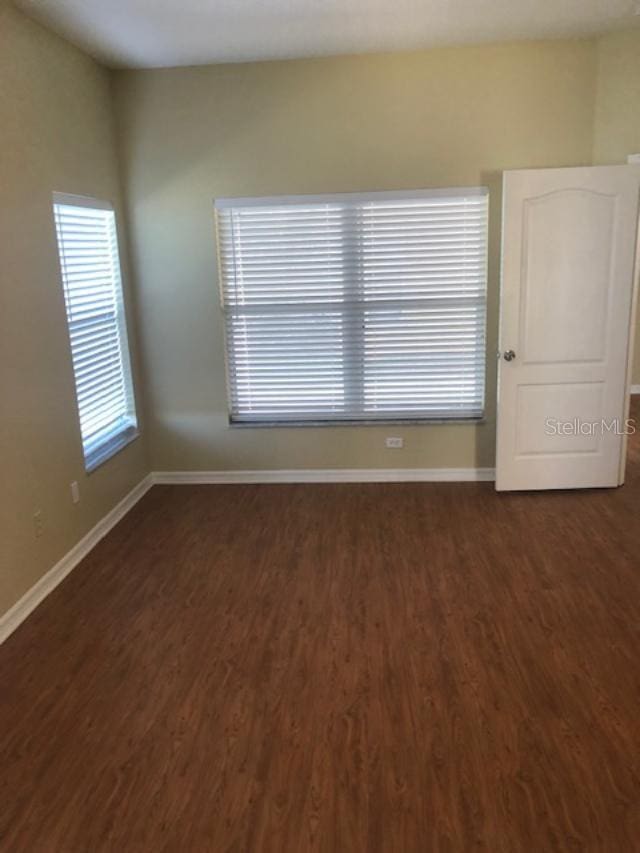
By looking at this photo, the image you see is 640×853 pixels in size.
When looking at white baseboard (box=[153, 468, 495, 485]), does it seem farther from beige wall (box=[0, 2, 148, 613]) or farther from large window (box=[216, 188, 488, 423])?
beige wall (box=[0, 2, 148, 613])

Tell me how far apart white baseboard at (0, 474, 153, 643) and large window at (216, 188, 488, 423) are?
97 centimetres

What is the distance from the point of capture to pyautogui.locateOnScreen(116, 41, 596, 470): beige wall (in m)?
4.16

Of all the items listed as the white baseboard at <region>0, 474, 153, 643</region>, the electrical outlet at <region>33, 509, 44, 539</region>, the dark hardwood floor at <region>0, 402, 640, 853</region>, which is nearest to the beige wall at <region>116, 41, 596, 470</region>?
the white baseboard at <region>0, 474, 153, 643</region>

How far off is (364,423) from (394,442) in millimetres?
259

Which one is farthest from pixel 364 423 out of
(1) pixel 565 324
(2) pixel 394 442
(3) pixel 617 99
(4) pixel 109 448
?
(3) pixel 617 99

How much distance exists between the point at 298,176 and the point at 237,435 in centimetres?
185

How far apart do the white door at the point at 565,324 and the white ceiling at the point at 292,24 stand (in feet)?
2.67

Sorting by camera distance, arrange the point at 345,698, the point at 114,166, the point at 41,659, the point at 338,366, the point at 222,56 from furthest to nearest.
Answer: the point at 338,366 < the point at 114,166 < the point at 222,56 < the point at 41,659 < the point at 345,698

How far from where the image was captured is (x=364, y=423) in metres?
4.73

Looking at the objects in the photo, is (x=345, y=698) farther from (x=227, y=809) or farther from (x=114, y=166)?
(x=114, y=166)

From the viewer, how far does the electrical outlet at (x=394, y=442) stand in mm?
4754

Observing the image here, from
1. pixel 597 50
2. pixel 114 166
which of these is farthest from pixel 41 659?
pixel 597 50

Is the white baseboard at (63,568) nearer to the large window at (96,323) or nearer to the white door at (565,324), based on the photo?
the large window at (96,323)

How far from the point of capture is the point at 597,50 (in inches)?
160
